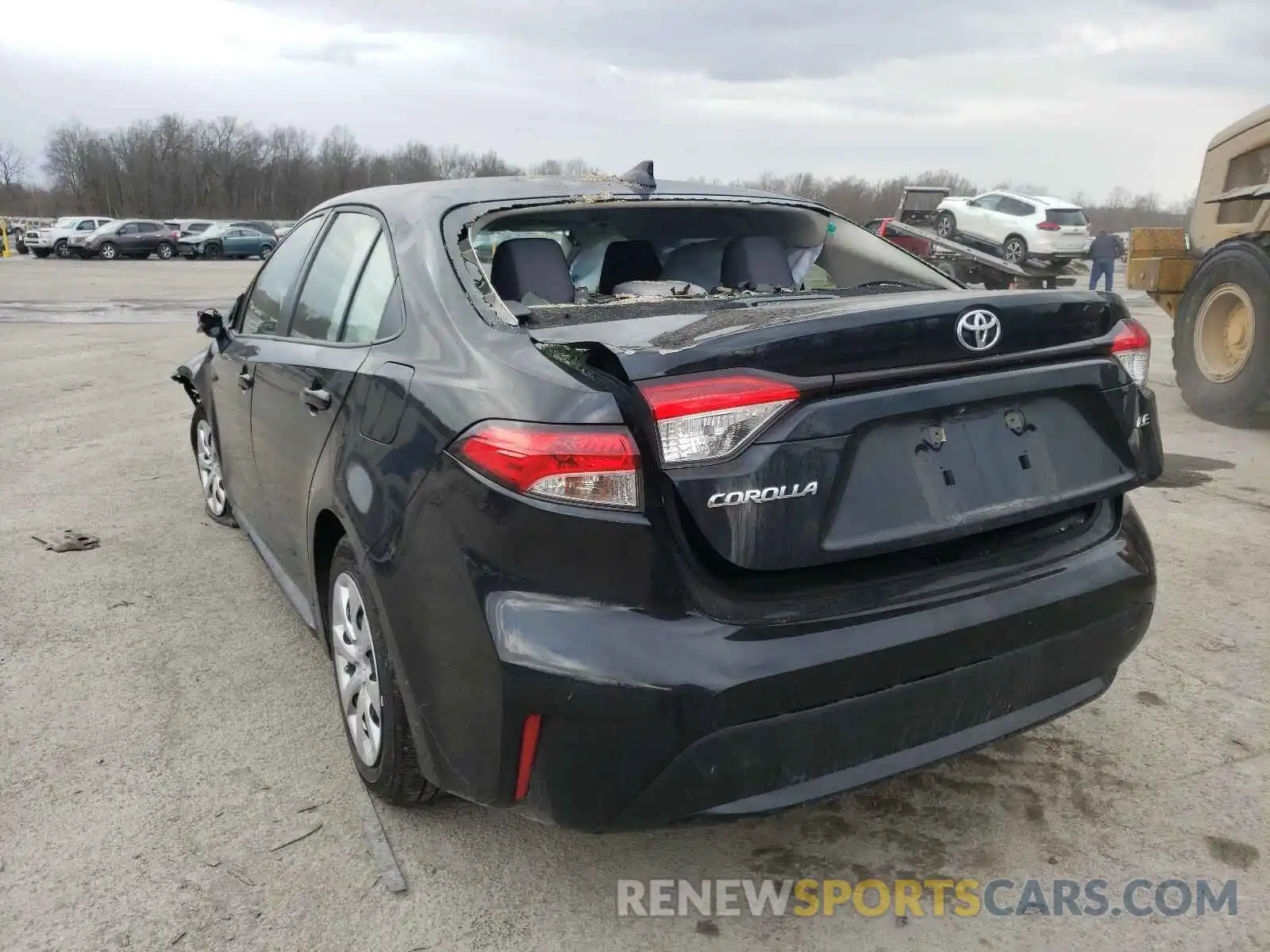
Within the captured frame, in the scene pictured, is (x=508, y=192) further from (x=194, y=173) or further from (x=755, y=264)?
(x=194, y=173)

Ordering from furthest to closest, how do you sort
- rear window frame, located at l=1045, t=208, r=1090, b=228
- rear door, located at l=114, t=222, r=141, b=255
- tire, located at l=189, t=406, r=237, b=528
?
rear door, located at l=114, t=222, r=141, b=255, rear window frame, located at l=1045, t=208, r=1090, b=228, tire, located at l=189, t=406, r=237, b=528

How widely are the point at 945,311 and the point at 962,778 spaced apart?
1.38 m

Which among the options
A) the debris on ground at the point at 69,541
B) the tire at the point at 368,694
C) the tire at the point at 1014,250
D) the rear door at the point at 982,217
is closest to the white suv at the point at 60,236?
the rear door at the point at 982,217

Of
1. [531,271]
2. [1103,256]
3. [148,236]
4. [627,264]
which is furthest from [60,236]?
[531,271]

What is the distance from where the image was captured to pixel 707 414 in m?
1.90

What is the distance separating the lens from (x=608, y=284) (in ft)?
12.2

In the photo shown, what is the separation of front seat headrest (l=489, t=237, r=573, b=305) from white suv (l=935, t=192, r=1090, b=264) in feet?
73.6

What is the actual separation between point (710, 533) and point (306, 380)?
156 centimetres

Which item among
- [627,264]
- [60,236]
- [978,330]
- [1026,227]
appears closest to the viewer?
[978,330]

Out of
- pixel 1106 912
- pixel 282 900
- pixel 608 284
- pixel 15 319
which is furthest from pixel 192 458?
pixel 15 319

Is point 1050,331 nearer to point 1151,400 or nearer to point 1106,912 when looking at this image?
point 1151,400

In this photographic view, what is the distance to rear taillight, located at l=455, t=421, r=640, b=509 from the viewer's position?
6.28ft

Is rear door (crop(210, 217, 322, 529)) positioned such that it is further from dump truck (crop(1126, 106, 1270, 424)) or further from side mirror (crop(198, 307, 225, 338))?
dump truck (crop(1126, 106, 1270, 424))

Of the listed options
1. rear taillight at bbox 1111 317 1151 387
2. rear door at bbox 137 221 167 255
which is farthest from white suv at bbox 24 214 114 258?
rear taillight at bbox 1111 317 1151 387
